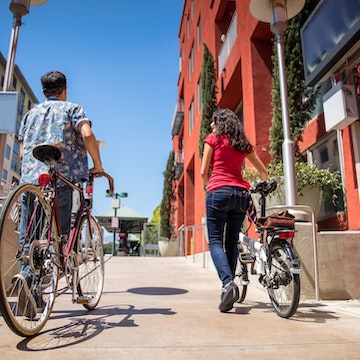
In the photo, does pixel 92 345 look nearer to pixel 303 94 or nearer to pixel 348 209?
pixel 348 209

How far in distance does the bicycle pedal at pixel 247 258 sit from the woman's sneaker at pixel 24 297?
201 centimetres

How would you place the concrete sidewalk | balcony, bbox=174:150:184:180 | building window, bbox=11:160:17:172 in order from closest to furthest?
the concrete sidewalk, balcony, bbox=174:150:184:180, building window, bbox=11:160:17:172

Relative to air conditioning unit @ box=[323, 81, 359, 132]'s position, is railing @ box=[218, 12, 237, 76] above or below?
above

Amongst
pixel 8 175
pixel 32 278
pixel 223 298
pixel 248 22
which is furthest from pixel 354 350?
pixel 8 175

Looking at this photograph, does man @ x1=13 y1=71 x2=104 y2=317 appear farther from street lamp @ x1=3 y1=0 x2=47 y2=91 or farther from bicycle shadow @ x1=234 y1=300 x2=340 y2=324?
street lamp @ x1=3 y1=0 x2=47 y2=91

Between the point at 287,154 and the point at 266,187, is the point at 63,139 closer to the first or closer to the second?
the point at 266,187

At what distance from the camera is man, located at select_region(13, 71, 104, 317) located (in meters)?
2.96

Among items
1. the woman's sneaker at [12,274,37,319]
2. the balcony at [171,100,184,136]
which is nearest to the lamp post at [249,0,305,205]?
the woman's sneaker at [12,274,37,319]

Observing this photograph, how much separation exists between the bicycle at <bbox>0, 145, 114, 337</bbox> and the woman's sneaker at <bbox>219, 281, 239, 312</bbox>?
1.16 metres

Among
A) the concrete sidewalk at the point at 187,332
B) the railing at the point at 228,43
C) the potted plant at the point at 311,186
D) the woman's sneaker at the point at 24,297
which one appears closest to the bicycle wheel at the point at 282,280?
the concrete sidewalk at the point at 187,332

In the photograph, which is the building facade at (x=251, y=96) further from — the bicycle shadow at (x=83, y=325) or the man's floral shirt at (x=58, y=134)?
the man's floral shirt at (x=58, y=134)

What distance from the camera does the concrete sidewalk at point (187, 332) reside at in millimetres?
2029

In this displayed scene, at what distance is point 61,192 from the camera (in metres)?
2.93

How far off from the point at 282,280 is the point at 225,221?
2.62 feet
